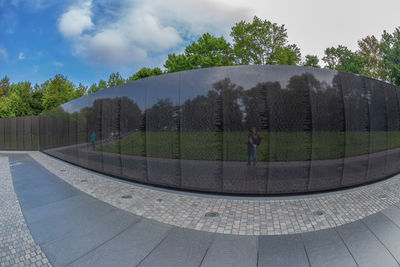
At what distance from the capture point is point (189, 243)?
3.19 metres

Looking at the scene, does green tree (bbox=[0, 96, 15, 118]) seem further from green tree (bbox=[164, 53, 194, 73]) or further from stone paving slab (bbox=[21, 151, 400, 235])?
stone paving slab (bbox=[21, 151, 400, 235])

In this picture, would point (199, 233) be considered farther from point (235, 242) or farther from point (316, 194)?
point (316, 194)

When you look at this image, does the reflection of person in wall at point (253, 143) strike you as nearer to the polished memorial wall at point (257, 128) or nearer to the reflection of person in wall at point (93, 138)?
the polished memorial wall at point (257, 128)

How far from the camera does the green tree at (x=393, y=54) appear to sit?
19.3 metres

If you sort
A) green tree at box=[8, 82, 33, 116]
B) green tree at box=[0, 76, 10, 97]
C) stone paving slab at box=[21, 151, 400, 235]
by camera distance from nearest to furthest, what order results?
1. stone paving slab at box=[21, 151, 400, 235]
2. green tree at box=[8, 82, 33, 116]
3. green tree at box=[0, 76, 10, 97]

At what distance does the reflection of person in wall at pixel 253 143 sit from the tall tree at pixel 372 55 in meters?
37.0

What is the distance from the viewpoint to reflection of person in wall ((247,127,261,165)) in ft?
17.9

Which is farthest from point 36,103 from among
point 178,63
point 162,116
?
point 162,116

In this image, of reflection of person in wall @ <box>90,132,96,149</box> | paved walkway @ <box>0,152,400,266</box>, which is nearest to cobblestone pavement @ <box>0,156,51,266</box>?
paved walkway @ <box>0,152,400,266</box>

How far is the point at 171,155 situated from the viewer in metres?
6.20

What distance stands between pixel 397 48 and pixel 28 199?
33067 mm

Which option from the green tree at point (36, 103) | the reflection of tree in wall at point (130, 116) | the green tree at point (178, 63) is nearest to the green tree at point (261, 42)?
the green tree at point (178, 63)

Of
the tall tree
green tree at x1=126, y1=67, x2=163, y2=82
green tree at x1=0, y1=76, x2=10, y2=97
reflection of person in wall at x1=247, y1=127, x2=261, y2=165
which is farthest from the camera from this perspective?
green tree at x1=0, y1=76, x2=10, y2=97

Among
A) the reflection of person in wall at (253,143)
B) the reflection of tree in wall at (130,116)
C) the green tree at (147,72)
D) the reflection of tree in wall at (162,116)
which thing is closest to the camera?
the reflection of person in wall at (253,143)
